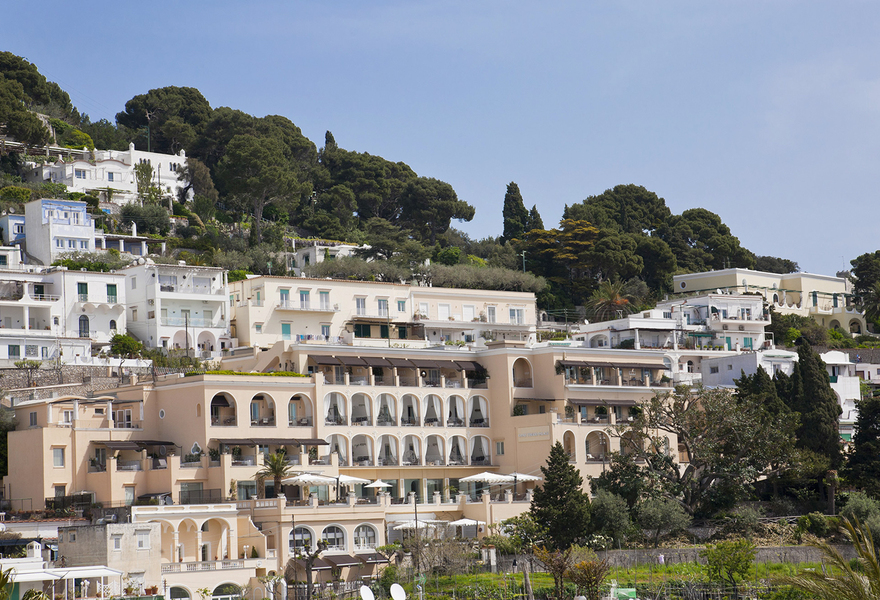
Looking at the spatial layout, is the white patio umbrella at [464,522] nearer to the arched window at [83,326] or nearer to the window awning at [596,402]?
the window awning at [596,402]

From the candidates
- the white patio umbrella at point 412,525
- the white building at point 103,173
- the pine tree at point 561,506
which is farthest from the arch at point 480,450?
the white building at point 103,173

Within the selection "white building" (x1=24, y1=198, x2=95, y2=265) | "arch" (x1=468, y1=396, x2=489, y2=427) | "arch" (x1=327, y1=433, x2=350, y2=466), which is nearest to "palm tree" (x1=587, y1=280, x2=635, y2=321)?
"arch" (x1=468, y1=396, x2=489, y2=427)

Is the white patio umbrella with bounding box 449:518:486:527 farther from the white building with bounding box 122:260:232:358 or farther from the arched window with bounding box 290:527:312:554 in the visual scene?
the white building with bounding box 122:260:232:358

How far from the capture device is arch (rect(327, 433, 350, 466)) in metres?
59.6

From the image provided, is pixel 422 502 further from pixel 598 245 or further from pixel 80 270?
pixel 598 245

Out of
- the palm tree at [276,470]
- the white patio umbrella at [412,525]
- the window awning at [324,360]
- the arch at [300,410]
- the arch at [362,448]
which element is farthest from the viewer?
the arch at [362,448]

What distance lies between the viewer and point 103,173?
102625 mm

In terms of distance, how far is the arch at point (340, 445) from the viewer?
5956 cm

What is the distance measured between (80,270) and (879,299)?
216 feet

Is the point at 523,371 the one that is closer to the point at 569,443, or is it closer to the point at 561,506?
the point at 569,443

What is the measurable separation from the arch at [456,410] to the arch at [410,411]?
199 centimetres

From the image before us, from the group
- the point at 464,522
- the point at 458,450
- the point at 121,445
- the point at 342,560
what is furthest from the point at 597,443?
the point at 121,445

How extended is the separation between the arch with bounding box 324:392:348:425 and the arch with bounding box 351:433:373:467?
1.24 meters

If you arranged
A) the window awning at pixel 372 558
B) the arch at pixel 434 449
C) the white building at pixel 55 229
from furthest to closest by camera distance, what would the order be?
the white building at pixel 55 229 < the arch at pixel 434 449 < the window awning at pixel 372 558
